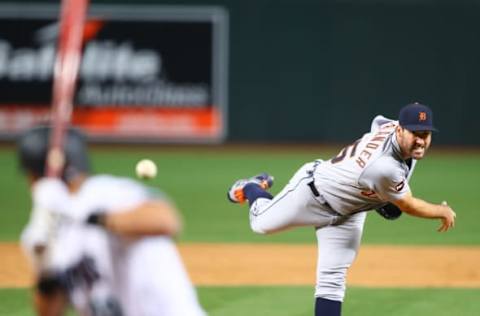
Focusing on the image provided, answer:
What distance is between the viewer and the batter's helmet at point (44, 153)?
357cm

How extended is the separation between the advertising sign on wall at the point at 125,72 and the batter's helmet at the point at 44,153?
661 inches

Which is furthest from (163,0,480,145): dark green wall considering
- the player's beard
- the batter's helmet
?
the batter's helmet

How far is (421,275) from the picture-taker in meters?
9.00

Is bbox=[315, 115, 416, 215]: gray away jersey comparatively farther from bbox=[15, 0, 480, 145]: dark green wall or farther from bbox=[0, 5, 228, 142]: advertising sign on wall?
bbox=[15, 0, 480, 145]: dark green wall

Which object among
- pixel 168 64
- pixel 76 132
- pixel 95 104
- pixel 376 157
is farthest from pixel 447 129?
pixel 76 132

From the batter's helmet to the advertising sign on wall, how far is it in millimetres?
16785

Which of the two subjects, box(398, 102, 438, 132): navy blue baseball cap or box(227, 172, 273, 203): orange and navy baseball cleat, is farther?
box(227, 172, 273, 203): orange and navy baseball cleat

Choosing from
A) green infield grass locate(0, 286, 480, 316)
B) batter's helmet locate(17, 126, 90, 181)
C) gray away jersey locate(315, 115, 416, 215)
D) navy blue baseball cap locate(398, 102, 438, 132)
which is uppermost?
batter's helmet locate(17, 126, 90, 181)

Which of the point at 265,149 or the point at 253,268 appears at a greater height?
the point at 253,268

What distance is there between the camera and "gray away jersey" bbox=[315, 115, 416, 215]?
19.3ft

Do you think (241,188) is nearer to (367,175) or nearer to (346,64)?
(367,175)

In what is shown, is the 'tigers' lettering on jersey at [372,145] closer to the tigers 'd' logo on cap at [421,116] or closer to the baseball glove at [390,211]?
the tigers 'd' logo on cap at [421,116]

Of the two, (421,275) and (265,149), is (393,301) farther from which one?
(265,149)

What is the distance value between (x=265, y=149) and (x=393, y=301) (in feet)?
44.4
